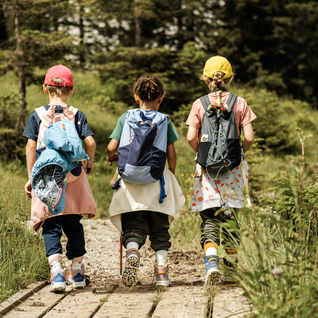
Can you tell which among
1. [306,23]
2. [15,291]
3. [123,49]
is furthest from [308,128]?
[15,291]

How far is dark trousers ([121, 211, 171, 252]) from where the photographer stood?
3.29m

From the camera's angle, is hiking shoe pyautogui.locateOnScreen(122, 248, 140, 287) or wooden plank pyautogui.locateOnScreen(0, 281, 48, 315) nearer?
wooden plank pyautogui.locateOnScreen(0, 281, 48, 315)

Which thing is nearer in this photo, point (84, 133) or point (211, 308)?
point (211, 308)

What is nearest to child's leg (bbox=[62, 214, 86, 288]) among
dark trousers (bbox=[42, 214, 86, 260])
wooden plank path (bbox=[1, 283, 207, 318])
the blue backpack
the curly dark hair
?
dark trousers (bbox=[42, 214, 86, 260])

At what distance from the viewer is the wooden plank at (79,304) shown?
2.61 meters

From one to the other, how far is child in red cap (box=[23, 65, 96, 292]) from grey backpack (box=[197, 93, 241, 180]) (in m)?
1.00

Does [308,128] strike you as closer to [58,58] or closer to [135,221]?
[58,58]

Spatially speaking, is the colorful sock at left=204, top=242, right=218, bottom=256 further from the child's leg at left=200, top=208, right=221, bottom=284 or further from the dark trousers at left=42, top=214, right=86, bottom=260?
the dark trousers at left=42, top=214, right=86, bottom=260

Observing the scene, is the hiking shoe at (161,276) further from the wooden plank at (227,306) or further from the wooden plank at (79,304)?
the wooden plank at (227,306)

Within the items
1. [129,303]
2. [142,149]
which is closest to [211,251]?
[129,303]

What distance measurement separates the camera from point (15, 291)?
301cm

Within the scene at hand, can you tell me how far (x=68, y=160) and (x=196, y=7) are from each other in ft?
47.0

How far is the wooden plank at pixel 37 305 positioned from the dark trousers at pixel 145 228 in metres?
0.71

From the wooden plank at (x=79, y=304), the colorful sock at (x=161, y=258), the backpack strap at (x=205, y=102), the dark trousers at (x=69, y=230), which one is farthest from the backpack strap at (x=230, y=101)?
the wooden plank at (x=79, y=304)
